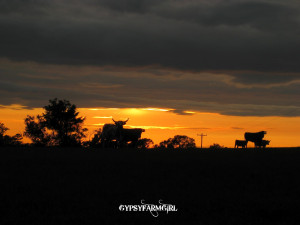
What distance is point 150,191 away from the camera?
14836 mm

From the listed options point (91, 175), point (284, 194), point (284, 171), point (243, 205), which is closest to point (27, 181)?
point (91, 175)

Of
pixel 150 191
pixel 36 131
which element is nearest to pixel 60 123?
pixel 36 131

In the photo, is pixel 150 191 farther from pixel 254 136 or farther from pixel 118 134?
pixel 254 136

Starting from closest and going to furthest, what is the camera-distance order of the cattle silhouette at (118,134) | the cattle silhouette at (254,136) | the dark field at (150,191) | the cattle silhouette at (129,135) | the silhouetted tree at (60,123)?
the dark field at (150,191) < the cattle silhouette at (118,134) < the cattle silhouette at (129,135) < the cattle silhouette at (254,136) < the silhouetted tree at (60,123)

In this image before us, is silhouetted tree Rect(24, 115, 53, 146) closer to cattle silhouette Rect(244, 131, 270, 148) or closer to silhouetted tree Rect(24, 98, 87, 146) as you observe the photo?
silhouetted tree Rect(24, 98, 87, 146)

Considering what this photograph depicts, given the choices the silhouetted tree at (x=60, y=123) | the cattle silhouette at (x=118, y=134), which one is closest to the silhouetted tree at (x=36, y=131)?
the silhouetted tree at (x=60, y=123)

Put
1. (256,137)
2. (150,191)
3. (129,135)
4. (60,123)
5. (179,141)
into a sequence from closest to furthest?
(150,191), (129,135), (256,137), (60,123), (179,141)

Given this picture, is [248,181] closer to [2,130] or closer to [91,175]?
[91,175]

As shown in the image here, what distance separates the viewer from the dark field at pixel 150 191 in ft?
38.0

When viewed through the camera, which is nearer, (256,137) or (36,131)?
(256,137)

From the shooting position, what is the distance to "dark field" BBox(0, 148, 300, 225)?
11586 millimetres

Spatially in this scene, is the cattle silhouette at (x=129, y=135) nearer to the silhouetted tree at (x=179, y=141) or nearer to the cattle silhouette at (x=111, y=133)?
the cattle silhouette at (x=111, y=133)

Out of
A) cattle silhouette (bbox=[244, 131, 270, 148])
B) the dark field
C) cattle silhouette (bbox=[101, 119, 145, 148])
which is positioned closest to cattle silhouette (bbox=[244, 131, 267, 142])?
cattle silhouette (bbox=[244, 131, 270, 148])

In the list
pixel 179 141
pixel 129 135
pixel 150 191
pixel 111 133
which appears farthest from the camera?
pixel 179 141
